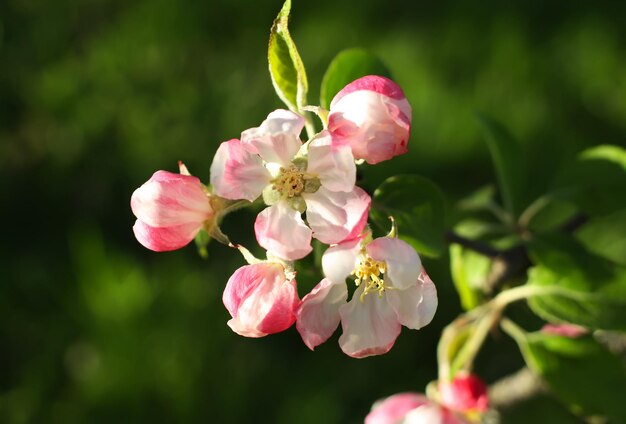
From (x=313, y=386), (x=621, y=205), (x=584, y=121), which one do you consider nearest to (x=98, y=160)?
(x=313, y=386)

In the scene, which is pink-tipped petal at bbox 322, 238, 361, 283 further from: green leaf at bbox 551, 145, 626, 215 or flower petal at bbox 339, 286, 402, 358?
green leaf at bbox 551, 145, 626, 215

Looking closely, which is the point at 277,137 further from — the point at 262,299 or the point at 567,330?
the point at 567,330

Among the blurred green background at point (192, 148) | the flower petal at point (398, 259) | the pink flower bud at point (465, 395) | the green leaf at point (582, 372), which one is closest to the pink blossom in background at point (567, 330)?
the green leaf at point (582, 372)

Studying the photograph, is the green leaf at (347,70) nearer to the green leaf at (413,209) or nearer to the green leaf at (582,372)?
the green leaf at (413,209)

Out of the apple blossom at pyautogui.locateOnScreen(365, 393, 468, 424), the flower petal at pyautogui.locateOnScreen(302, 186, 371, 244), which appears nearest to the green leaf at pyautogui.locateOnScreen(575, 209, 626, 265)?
the apple blossom at pyautogui.locateOnScreen(365, 393, 468, 424)

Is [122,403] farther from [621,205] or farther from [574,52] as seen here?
[574,52]

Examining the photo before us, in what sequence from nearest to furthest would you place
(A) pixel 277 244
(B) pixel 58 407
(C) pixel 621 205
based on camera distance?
(A) pixel 277 244, (C) pixel 621 205, (B) pixel 58 407
